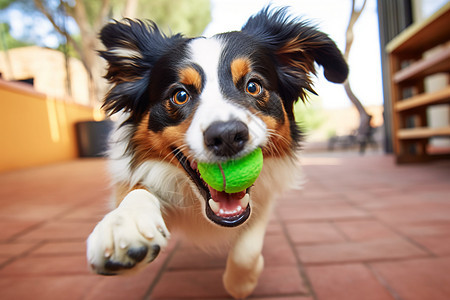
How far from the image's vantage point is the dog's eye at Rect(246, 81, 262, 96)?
148cm

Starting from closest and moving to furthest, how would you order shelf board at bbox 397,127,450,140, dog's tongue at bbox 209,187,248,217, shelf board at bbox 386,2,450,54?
1. dog's tongue at bbox 209,187,248,217
2. shelf board at bbox 386,2,450,54
3. shelf board at bbox 397,127,450,140

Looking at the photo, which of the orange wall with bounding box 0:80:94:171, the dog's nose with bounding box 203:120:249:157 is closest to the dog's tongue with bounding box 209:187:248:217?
the dog's nose with bounding box 203:120:249:157

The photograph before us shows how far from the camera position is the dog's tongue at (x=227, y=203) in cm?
121

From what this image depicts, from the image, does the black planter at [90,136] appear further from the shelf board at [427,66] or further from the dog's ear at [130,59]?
the dog's ear at [130,59]

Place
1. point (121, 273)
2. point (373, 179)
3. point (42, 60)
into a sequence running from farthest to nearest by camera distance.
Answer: point (42, 60) → point (373, 179) → point (121, 273)

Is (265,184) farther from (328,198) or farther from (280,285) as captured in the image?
(328,198)

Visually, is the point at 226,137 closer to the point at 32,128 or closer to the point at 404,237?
the point at 404,237

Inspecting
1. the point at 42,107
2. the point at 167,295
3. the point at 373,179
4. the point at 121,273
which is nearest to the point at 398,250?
the point at 167,295

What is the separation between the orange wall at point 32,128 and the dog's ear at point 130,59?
19.3 feet

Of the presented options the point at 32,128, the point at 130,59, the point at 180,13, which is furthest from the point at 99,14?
the point at 130,59

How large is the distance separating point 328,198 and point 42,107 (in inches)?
287

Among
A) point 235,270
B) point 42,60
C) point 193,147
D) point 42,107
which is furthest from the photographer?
point 42,60

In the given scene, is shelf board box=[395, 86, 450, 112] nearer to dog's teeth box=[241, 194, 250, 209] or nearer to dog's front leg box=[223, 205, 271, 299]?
dog's front leg box=[223, 205, 271, 299]

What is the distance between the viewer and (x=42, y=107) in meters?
8.12
